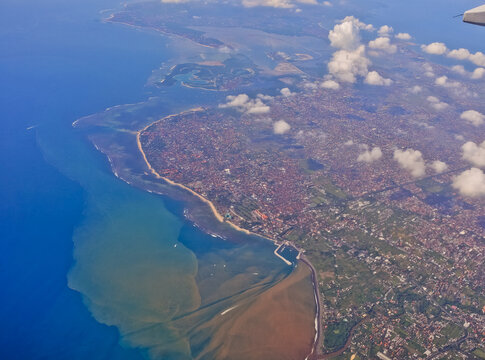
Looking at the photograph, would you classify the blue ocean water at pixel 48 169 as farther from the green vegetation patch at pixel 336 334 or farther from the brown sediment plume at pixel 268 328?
the green vegetation patch at pixel 336 334

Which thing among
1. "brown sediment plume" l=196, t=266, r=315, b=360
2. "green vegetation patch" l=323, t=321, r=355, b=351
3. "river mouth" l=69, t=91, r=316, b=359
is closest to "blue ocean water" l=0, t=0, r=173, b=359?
"river mouth" l=69, t=91, r=316, b=359

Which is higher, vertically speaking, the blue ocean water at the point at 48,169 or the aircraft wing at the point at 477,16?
the aircraft wing at the point at 477,16

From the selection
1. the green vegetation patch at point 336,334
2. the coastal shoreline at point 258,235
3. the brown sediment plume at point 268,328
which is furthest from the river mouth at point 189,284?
the green vegetation patch at point 336,334

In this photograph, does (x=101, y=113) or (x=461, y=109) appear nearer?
(x=101, y=113)

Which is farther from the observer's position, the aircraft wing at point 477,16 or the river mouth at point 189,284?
the river mouth at point 189,284

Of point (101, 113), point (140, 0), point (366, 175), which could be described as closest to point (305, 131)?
point (366, 175)

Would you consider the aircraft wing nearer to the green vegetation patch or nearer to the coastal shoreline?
the green vegetation patch

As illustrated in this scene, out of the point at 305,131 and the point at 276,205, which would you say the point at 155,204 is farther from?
the point at 305,131

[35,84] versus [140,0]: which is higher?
[140,0]

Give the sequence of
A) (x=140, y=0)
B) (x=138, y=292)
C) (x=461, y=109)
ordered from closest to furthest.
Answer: (x=138, y=292) → (x=461, y=109) → (x=140, y=0)

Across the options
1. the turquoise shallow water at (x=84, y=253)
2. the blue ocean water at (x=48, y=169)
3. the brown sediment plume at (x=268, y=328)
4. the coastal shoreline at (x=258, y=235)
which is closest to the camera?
the brown sediment plume at (x=268, y=328)

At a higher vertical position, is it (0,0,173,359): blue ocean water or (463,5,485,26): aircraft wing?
(463,5,485,26): aircraft wing
